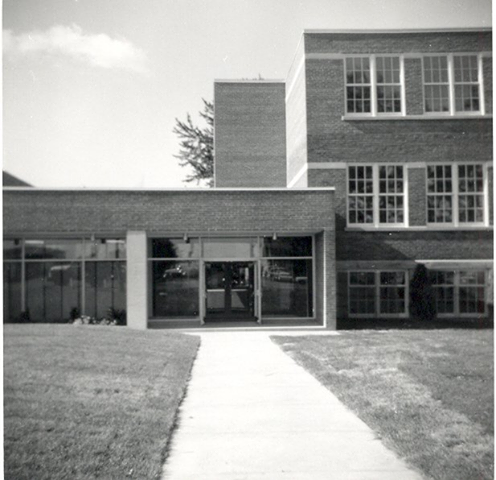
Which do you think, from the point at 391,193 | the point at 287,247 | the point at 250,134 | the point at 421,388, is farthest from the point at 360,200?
the point at 421,388

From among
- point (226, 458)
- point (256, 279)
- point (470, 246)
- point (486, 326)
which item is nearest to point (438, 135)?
point (470, 246)

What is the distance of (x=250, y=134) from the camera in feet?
85.7

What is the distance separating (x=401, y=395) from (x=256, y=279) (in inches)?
431

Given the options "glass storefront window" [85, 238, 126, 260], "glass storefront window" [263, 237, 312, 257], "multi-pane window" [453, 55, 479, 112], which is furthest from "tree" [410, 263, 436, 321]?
"glass storefront window" [85, 238, 126, 260]

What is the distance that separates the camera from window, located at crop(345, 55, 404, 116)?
20250 millimetres

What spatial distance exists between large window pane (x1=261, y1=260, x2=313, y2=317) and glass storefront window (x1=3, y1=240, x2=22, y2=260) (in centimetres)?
761

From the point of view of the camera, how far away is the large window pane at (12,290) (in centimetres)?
1884

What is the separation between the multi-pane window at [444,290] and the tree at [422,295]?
1.44ft

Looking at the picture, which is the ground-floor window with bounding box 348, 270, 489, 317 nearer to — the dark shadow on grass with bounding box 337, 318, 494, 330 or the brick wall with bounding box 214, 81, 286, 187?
the dark shadow on grass with bounding box 337, 318, 494, 330

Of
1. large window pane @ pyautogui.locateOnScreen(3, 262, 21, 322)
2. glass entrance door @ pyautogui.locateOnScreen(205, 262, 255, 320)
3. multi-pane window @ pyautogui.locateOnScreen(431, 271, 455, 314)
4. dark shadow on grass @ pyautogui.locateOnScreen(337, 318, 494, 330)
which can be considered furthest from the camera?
multi-pane window @ pyautogui.locateOnScreen(431, 271, 455, 314)

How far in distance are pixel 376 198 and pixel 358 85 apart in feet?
12.3

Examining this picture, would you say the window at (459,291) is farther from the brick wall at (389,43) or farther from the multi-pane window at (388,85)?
the brick wall at (389,43)

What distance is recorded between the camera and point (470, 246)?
798 inches

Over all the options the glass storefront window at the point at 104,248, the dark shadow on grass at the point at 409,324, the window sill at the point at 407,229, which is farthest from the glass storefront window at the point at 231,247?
the dark shadow on grass at the point at 409,324
